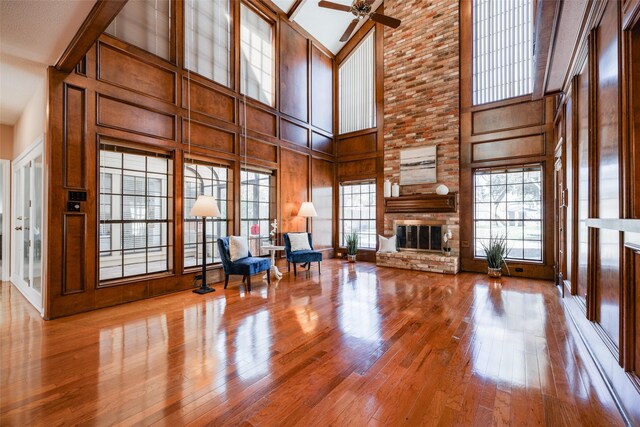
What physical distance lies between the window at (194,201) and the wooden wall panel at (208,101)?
35.2 inches

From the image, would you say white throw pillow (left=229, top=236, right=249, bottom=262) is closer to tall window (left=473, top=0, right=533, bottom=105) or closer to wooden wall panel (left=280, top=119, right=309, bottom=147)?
wooden wall panel (left=280, top=119, right=309, bottom=147)

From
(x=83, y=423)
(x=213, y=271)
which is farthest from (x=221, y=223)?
(x=83, y=423)

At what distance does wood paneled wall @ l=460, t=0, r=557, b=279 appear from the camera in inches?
213

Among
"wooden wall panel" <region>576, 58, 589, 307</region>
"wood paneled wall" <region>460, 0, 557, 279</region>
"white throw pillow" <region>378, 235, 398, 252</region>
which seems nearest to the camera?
"wooden wall panel" <region>576, 58, 589, 307</region>

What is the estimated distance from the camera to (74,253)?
11.8ft

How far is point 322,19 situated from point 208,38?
10.5ft

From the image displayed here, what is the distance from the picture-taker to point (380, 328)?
307 centimetres

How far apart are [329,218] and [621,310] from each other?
246 inches

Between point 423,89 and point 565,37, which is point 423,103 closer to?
point 423,89

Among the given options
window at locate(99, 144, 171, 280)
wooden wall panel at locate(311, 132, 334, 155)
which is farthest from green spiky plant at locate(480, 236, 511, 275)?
window at locate(99, 144, 171, 280)

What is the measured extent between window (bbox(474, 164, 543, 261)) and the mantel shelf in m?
0.53

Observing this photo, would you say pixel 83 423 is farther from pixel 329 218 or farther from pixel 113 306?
pixel 329 218

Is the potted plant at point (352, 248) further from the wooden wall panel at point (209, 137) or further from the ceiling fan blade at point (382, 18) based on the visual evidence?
the ceiling fan blade at point (382, 18)

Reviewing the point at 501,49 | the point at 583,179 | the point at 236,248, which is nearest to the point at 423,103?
the point at 501,49
